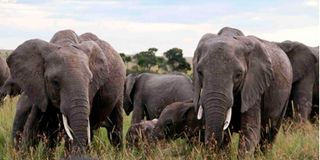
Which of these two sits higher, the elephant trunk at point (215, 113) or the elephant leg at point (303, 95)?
the elephant trunk at point (215, 113)

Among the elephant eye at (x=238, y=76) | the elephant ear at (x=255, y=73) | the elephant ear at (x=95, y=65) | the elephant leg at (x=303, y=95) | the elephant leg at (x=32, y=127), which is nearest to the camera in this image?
the elephant eye at (x=238, y=76)

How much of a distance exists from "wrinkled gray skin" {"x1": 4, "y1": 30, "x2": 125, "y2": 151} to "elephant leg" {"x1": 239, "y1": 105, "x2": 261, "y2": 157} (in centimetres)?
174

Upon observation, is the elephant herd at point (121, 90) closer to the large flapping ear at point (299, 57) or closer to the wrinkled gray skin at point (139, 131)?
the wrinkled gray skin at point (139, 131)

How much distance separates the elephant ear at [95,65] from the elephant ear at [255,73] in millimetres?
1718

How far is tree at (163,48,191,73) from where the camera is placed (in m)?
36.7

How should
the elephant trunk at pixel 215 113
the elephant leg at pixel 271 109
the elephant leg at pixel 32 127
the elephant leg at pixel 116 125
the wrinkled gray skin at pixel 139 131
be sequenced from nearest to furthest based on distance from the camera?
the elephant trunk at pixel 215 113 → the elephant leg at pixel 32 127 → the elephant leg at pixel 271 109 → the wrinkled gray skin at pixel 139 131 → the elephant leg at pixel 116 125

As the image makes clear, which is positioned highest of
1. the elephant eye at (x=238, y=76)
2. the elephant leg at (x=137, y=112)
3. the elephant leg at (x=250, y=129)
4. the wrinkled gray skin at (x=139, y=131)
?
the elephant eye at (x=238, y=76)

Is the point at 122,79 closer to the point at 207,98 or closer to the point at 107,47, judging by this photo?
the point at 107,47

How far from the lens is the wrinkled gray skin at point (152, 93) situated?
13.2 meters

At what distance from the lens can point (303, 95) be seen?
13148 millimetres

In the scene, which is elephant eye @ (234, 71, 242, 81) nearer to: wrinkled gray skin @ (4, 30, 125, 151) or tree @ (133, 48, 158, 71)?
wrinkled gray skin @ (4, 30, 125, 151)

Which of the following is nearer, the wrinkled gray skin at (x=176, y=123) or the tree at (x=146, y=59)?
the wrinkled gray skin at (x=176, y=123)

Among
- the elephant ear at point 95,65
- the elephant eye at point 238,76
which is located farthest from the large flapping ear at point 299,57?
the elephant ear at point 95,65

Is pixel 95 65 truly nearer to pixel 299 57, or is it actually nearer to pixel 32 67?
pixel 32 67
